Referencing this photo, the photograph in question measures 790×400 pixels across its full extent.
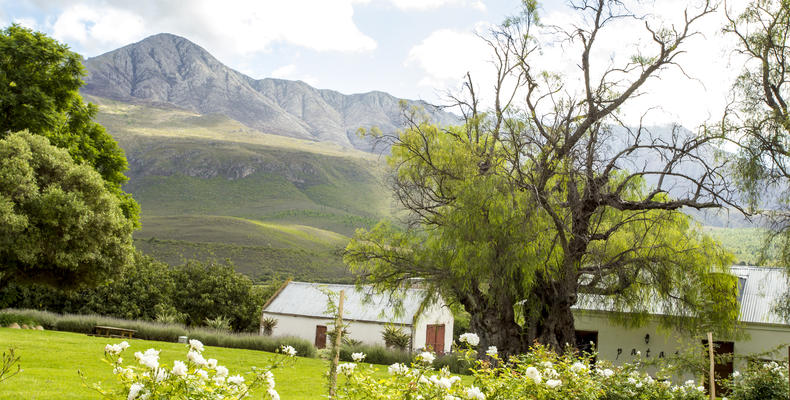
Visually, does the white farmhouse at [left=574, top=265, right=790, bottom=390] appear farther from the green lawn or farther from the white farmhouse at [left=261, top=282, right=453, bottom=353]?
the white farmhouse at [left=261, top=282, right=453, bottom=353]

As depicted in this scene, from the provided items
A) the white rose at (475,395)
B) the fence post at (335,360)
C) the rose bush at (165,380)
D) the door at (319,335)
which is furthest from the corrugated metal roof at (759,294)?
the door at (319,335)

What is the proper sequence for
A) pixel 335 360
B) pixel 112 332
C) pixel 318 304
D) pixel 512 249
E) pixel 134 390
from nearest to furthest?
pixel 134 390
pixel 335 360
pixel 512 249
pixel 112 332
pixel 318 304

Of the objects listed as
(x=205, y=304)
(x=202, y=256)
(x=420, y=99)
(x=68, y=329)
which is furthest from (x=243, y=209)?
(x=420, y=99)

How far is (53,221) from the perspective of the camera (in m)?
13.0

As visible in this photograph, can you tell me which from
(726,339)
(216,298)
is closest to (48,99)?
(216,298)

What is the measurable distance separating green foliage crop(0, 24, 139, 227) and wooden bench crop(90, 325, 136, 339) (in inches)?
216

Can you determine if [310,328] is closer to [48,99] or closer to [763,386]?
[48,99]

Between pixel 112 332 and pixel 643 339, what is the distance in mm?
20401

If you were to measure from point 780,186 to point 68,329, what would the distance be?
24.9m

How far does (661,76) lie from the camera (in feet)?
43.7

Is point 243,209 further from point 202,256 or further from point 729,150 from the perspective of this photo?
point 729,150

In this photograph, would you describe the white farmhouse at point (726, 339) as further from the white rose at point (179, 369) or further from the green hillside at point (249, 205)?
the green hillside at point (249, 205)

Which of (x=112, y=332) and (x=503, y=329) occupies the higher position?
(x=503, y=329)

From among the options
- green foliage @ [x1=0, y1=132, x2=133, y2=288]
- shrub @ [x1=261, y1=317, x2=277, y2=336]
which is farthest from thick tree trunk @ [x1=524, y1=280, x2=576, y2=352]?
shrub @ [x1=261, y1=317, x2=277, y2=336]
